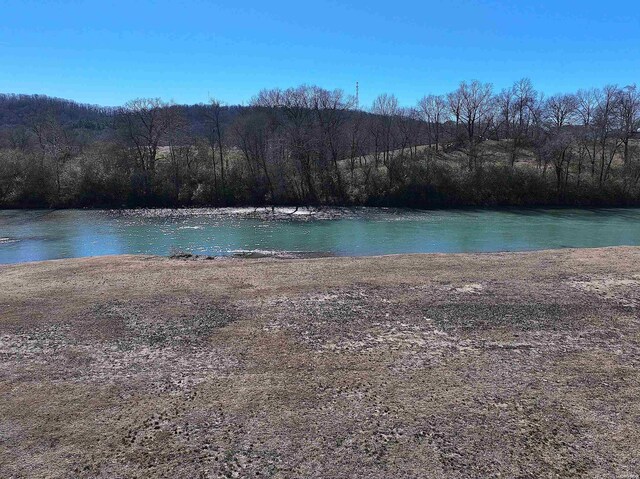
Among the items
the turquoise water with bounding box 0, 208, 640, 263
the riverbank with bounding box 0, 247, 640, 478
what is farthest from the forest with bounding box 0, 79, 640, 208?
the riverbank with bounding box 0, 247, 640, 478

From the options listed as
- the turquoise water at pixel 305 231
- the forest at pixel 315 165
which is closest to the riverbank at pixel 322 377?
the turquoise water at pixel 305 231

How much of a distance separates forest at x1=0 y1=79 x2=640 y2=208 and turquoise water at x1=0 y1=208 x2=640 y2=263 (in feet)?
15.7

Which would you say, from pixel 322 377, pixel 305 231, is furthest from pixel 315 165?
pixel 322 377

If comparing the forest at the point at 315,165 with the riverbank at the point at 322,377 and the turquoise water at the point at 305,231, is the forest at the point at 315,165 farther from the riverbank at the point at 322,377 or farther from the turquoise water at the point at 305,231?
the riverbank at the point at 322,377

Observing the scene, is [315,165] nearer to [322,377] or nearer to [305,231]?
[305,231]

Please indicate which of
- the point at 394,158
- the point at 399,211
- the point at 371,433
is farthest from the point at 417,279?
the point at 394,158

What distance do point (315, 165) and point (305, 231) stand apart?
21.2 meters

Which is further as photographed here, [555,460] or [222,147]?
[222,147]

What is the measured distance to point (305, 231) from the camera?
104 ft

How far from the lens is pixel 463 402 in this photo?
8211 millimetres

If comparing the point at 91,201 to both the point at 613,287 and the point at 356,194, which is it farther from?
the point at 613,287

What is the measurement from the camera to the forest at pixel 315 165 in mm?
48406

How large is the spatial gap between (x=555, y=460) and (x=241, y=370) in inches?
230

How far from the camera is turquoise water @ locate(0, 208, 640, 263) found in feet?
83.8
